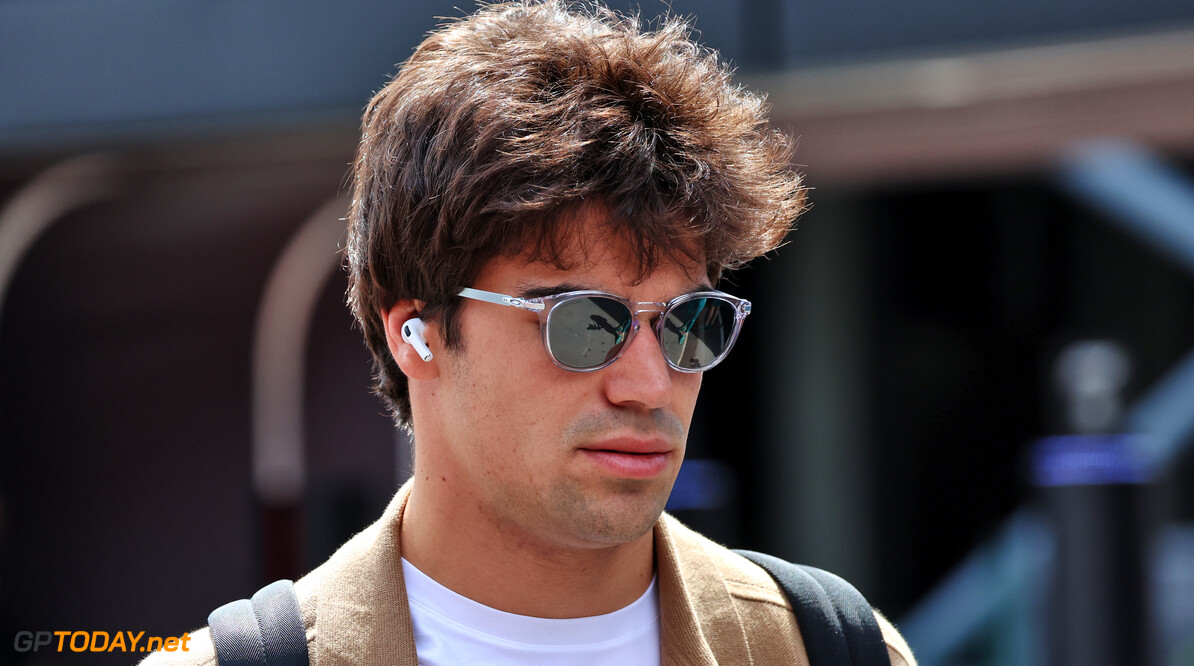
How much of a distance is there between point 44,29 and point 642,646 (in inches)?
177

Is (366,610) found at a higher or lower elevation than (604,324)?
lower

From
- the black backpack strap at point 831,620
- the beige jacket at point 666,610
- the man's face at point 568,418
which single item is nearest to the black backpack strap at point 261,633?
the beige jacket at point 666,610

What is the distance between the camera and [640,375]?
1832 millimetres

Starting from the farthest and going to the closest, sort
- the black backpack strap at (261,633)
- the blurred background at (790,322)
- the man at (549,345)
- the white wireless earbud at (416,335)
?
the blurred background at (790,322) → the white wireless earbud at (416,335) → the man at (549,345) → the black backpack strap at (261,633)

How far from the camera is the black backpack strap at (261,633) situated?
1720 mm

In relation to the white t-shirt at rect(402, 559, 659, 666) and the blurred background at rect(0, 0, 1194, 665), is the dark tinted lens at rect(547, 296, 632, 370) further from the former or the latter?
the blurred background at rect(0, 0, 1194, 665)

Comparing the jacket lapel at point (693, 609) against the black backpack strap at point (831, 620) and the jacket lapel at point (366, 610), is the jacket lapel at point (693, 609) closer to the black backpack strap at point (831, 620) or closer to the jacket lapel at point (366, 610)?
the black backpack strap at point (831, 620)

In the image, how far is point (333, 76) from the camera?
4.96 m

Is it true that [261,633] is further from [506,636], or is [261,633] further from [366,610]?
[506,636]

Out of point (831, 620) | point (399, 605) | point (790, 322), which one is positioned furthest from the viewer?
point (790, 322)

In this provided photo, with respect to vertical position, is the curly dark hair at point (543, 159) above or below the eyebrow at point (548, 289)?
above

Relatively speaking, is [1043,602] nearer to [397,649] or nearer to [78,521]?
[397,649]

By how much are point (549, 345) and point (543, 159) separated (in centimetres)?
29

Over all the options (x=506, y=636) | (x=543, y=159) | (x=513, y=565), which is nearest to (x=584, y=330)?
(x=543, y=159)
